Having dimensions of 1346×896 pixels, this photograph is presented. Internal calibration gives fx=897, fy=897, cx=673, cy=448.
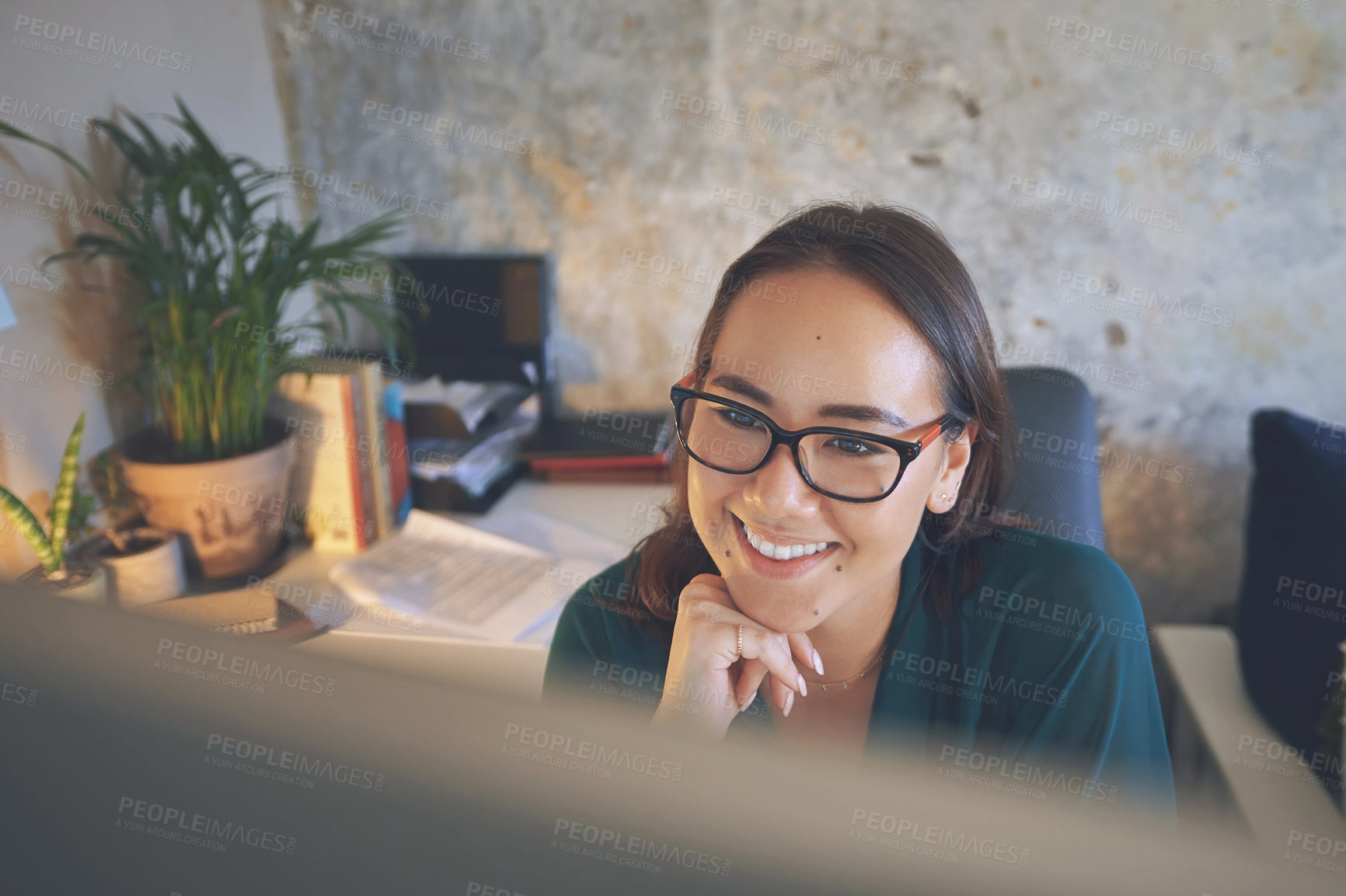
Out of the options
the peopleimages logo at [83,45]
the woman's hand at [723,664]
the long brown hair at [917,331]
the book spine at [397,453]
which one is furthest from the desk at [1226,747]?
the peopleimages logo at [83,45]

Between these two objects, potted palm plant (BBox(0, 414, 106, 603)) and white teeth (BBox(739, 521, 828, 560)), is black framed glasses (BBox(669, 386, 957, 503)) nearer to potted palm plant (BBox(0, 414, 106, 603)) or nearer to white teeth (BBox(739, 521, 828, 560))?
white teeth (BBox(739, 521, 828, 560))

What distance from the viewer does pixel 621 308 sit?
2.37m

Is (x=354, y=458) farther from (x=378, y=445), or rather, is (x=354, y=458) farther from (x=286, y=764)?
(x=286, y=764)

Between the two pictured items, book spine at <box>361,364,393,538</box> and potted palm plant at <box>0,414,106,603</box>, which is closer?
potted palm plant at <box>0,414,106,603</box>

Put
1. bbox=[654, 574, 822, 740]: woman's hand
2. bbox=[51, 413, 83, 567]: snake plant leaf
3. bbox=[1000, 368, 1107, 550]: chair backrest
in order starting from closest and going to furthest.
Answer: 1. bbox=[654, 574, 822, 740]: woman's hand
2. bbox=[1000, 368, 1107, 550]: chair backrest
3. bbox=[51, 413, 83, 567]: snake plant leaf

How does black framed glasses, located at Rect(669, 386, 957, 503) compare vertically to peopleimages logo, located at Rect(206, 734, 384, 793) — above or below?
below

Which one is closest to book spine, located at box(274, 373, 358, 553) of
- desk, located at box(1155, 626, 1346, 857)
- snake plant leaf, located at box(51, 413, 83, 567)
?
snake plant leaf, located at box(51, 413, 83, 567)

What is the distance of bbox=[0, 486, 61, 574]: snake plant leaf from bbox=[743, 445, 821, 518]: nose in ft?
3.87

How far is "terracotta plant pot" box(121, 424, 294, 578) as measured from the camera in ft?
5.24

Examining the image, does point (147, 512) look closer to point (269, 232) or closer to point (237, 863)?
point (269, 232)

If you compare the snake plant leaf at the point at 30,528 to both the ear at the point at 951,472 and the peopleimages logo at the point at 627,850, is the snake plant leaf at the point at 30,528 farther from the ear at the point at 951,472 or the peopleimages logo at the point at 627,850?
the peopleimages logo at the point at 627,850

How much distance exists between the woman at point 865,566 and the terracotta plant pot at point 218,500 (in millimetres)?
817

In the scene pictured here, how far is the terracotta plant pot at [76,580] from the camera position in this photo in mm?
1390

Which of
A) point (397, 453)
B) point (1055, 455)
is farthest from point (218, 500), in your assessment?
point (1055, 455)
